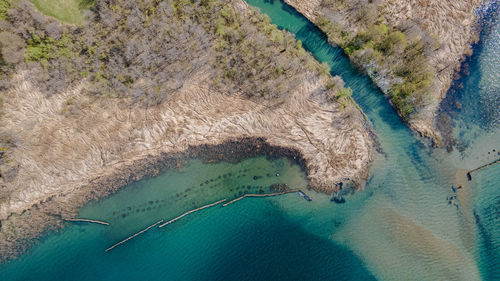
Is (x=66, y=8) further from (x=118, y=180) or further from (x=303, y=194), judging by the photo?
(x=303, y=194)

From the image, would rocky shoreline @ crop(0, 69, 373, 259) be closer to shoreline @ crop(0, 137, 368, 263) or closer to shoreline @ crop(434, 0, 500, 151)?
shoreline @ crop(0, 137, 368, 263)

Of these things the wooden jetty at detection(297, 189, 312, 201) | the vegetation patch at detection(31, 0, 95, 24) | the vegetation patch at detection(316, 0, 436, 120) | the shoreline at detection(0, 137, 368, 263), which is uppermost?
the vegetation patch at detection(316, 0, 436, 120)

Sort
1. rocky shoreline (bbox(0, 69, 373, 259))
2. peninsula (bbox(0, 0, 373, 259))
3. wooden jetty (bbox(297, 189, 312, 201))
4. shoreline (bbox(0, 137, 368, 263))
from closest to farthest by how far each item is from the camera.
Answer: peninsula (bbox(0, 0, 373, 259)) < rocky shoreline (bbox(0, 69, 373, 259)) < shoreline (bbox(0, 137, 368, 263)) < wooden jetty (bbox(297, 189, 312, 201))

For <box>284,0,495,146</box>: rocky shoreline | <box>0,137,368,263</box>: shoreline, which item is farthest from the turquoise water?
<box>284,0,495,146</box>: rocky shoreline

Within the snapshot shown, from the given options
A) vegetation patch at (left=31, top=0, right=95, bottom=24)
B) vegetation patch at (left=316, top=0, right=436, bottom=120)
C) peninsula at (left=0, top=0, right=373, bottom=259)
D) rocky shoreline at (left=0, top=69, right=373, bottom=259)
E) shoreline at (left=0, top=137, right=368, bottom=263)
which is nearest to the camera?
vegetation patch at (left=31, top=0, right=95, bottom=24)

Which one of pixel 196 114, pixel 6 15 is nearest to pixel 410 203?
pixel 196 114

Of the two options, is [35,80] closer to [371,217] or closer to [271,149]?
[271,149]

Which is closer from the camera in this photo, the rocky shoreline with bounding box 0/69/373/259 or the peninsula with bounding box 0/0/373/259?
the peninsula with bounding box 0/0/373/259
